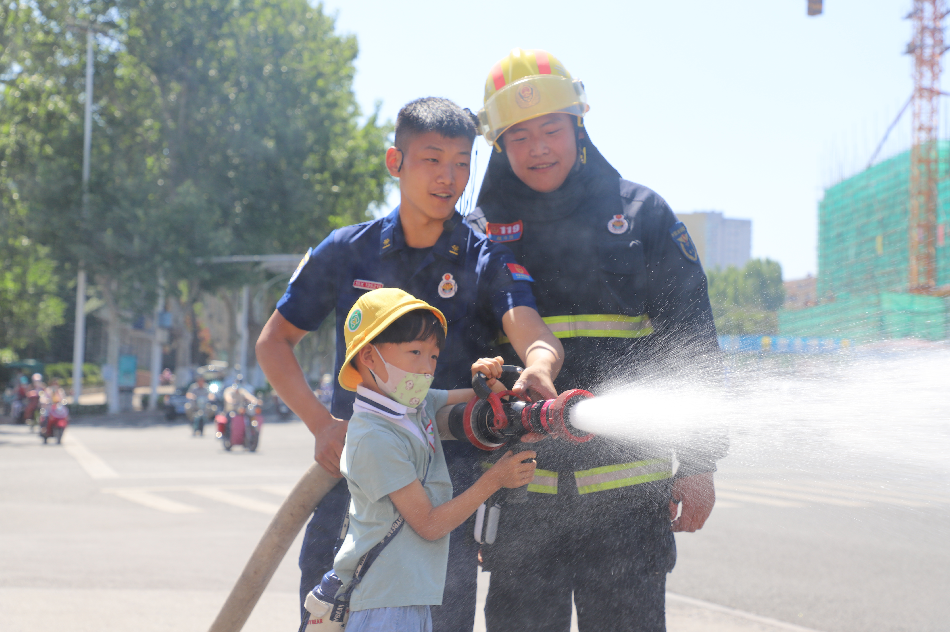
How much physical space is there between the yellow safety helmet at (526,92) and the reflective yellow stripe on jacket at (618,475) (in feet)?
3.66

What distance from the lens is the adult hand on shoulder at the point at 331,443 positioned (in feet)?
8.11

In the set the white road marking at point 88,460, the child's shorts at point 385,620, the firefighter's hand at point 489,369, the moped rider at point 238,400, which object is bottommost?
the white road marking at point 88,460

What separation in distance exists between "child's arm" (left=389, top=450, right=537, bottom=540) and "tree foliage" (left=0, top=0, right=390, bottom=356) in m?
26.1

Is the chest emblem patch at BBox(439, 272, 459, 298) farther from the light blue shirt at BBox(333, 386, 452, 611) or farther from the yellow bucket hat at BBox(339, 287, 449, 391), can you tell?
the light blue shirt at BBox(333, 386, 452, 611)

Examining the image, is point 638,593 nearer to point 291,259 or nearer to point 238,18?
A: point 291,259

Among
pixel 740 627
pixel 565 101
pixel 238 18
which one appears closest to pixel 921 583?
pixel 740 627

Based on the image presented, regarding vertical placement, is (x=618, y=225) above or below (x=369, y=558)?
above

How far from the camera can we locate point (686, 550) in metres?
6.82

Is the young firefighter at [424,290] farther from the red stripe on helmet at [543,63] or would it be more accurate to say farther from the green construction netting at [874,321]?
the green construction netting at [874,321]

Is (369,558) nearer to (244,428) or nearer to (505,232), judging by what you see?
(505,232)

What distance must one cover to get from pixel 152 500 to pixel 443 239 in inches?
311

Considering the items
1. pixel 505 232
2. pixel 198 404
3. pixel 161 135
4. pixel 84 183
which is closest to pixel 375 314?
pixel 505 232

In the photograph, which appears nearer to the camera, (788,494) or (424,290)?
(424,290)

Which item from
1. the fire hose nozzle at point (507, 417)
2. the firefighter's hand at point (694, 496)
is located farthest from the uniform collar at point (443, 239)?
the firefighter's hand at point (694, 496)
